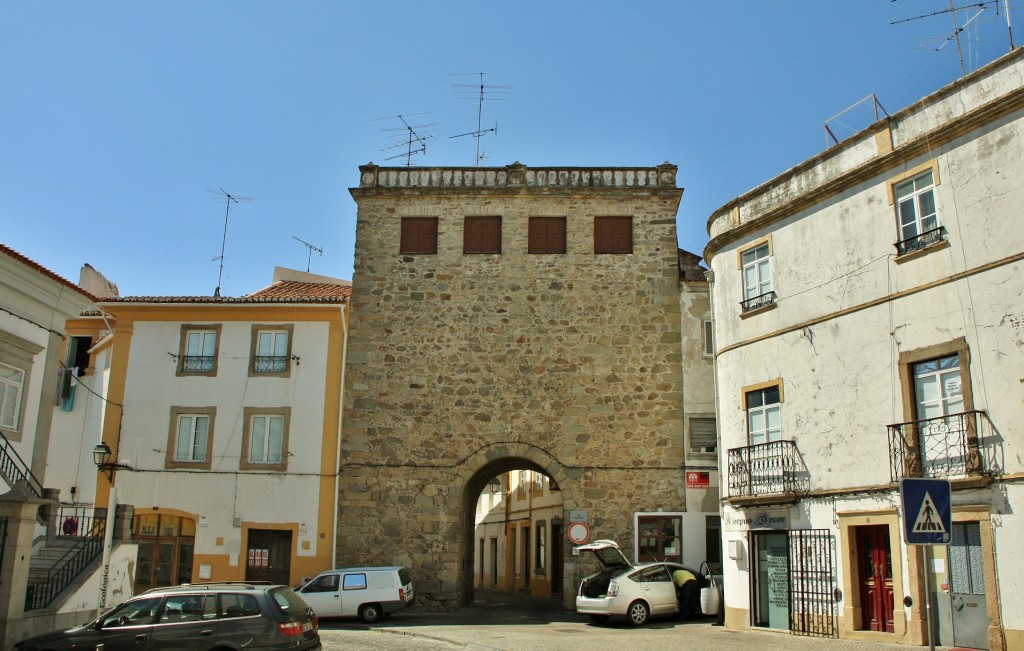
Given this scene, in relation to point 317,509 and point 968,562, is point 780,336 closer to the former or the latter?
point 968,562

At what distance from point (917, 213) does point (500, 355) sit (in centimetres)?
1279

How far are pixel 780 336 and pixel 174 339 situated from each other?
1675 centimetres

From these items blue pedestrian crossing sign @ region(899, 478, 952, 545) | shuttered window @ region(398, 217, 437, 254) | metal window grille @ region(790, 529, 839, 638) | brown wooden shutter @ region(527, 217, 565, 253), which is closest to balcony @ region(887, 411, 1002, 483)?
→ metal window grille @ region(790, 529, 839, 638)

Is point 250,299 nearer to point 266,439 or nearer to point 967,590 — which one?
point 266,439

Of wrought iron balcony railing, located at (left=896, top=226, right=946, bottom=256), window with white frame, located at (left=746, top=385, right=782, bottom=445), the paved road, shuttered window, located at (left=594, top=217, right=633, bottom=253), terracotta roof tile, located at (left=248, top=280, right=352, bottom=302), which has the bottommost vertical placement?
the paved road

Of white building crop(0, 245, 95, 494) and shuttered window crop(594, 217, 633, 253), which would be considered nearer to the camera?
white building crop(0, 245, 95, 494)

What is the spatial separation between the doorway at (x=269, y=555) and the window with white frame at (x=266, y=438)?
1.76 m

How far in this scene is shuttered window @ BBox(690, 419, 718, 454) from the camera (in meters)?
24.8

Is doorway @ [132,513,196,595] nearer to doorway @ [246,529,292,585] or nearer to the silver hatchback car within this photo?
doorway @ [246,529,292,585]

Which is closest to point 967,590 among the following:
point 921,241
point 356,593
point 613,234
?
point 921,241

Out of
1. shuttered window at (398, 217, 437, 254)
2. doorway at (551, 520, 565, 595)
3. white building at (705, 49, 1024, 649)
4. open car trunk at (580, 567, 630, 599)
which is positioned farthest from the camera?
doorway at (551, 520, 565, 595)

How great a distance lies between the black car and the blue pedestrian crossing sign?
802 centimetres

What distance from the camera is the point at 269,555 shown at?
81.1ft

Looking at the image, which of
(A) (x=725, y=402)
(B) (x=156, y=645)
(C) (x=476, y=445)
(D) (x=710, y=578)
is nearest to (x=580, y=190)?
Answer: (C) (x=476, y=445)
